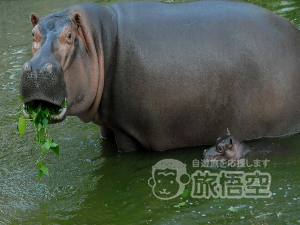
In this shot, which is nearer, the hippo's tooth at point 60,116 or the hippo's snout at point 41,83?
the hippo's snout at point 41,83

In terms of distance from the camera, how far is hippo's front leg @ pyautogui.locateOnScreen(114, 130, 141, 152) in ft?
16.8

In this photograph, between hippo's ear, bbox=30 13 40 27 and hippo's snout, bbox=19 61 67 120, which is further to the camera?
hippo's ear, bbox=30 13 40 27

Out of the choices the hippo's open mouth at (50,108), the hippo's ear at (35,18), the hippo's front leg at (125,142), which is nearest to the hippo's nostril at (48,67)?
the hippo's open mouth at (50,108)

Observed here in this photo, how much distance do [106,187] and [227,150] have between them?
43.2 inches

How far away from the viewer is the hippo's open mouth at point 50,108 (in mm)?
4254

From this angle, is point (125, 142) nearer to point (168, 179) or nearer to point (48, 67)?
point (168, 179)

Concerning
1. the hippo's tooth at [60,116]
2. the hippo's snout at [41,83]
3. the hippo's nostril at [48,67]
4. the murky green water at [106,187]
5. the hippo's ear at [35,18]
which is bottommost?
the murky green water at [106,187]

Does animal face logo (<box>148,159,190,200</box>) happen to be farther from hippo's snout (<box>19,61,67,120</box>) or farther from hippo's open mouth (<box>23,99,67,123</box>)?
hippo's snout (<box>19,61,67,120</box>)

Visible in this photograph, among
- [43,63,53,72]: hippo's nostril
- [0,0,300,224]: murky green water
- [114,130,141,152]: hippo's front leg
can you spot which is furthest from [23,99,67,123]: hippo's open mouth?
[114,130,141,152]: hippo's front leg

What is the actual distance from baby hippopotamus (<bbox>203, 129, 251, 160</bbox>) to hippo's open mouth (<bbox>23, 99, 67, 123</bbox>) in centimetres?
134

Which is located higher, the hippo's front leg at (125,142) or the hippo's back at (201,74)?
the hippo's back at (201,74)

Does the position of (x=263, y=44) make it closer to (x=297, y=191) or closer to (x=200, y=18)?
(x=200, y=18)

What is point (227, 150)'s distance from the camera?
15.5ft

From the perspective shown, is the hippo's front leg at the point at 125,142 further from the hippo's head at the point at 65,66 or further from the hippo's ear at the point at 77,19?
the hippo's ear at the point at 77,19
